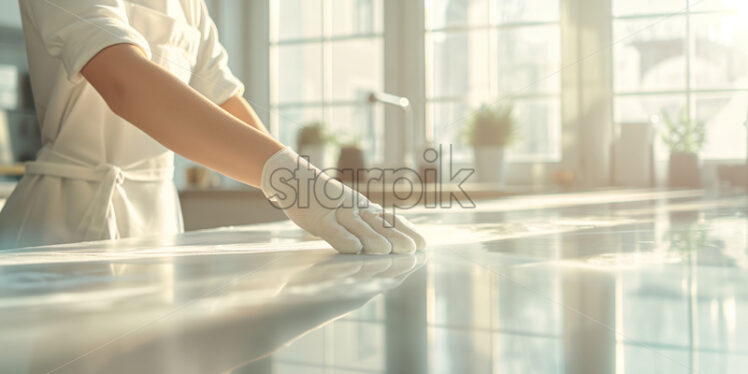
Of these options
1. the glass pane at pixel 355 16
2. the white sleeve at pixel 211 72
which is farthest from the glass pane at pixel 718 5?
the white sleeve at pixel 211 72

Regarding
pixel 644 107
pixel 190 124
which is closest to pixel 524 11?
pixel 644 107

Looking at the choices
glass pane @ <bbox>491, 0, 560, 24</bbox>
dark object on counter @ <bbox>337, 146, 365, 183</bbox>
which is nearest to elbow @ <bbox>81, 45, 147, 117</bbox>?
dark object on counter @ <bbox>337, 146, 365, 183</bbox>

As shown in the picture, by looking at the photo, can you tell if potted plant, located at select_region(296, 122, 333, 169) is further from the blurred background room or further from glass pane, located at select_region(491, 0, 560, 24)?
glass pane, located at select_region(491, 0, 560, 24)

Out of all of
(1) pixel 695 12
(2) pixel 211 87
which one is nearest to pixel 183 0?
(2) pixel 211 87

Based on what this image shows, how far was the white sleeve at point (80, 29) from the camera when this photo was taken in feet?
2.06

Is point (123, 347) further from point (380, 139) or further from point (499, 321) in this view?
point (380, 139)

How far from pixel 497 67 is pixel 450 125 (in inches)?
12.4

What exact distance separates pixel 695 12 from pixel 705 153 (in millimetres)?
527

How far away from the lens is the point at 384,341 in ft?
0.69

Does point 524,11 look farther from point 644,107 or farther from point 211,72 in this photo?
point 211,72

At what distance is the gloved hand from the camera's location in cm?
51

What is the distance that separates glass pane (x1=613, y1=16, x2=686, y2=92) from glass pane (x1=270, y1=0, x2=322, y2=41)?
1361mm

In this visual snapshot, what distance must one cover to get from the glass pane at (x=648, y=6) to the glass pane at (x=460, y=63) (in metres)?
0.53

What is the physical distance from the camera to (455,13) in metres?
2.47
